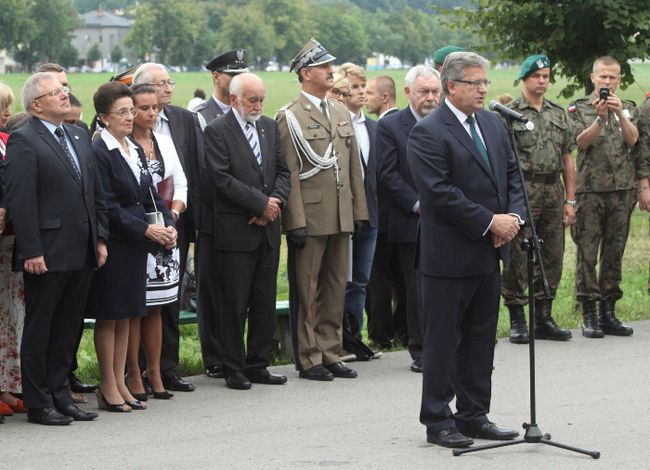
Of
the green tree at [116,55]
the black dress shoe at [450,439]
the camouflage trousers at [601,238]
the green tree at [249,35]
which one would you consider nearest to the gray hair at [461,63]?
the black dress shoe at [450,439]

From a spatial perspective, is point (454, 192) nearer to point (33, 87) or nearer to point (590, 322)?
point (33, 87)

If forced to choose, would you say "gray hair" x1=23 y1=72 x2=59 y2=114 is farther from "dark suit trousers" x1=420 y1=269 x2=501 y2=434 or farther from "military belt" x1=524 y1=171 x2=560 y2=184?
"military belt" x1=524 y1=171 x2=560 y2=184

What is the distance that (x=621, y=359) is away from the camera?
31.9 feet

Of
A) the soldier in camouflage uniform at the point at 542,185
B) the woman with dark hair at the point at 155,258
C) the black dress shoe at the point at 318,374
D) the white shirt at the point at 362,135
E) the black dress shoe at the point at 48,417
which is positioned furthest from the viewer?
the soldier in camouflage uniform at the point at 542,185

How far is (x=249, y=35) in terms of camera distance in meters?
163

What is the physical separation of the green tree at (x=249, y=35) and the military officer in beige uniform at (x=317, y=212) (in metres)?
150

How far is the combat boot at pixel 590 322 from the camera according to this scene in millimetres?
10695

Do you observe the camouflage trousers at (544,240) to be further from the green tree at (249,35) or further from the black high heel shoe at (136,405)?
the green tree at (249,35)

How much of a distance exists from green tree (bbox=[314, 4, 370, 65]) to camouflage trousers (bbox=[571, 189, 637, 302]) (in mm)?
150542

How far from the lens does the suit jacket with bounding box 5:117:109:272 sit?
752 centimetres

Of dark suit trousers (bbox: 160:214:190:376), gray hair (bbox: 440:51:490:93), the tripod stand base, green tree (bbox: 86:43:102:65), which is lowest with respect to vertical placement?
the tripod stand base

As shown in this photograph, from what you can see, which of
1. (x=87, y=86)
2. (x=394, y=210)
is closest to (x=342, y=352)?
(x=394, y=210)

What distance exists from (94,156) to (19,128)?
569 mm

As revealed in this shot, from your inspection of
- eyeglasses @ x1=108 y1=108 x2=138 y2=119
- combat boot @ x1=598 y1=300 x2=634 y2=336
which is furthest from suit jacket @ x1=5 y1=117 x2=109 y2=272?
combat boot @ x1=598 y1=300 x2=634 y2=336
